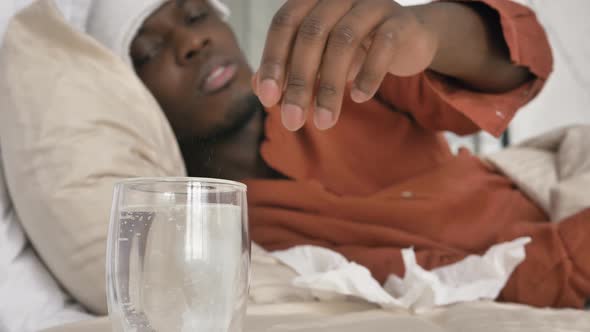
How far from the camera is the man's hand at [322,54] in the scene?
1.03 feet

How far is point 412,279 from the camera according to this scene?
53 centimetres

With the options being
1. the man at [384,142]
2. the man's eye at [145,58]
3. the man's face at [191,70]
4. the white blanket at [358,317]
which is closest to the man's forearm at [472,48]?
the man at [384,142]

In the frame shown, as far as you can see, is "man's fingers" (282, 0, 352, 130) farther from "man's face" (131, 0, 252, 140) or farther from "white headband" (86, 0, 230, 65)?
"white headband" (86, 0, 230, 65)

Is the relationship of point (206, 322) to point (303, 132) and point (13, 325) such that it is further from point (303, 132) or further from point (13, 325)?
point (303, 132)

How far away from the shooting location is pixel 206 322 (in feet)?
0.88

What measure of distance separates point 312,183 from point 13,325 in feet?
1.35

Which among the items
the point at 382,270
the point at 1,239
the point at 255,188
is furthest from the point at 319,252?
the point at 1,239

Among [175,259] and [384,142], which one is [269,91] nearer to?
[175,259]

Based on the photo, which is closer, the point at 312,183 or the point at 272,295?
the point at 272,295

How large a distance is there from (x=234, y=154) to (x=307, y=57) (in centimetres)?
53

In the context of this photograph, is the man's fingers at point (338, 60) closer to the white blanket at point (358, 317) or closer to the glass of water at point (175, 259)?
the glass of water at point (175, 259)

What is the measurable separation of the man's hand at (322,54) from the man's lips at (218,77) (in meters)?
0.50

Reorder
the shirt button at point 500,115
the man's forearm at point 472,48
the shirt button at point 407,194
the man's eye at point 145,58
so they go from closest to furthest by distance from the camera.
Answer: the man's forearm at point 472,48 < the shirt button at point 500,115 < the shirt button at point 407,194 < the man's eye at point 145,58

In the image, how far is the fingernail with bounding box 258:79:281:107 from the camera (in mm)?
309
